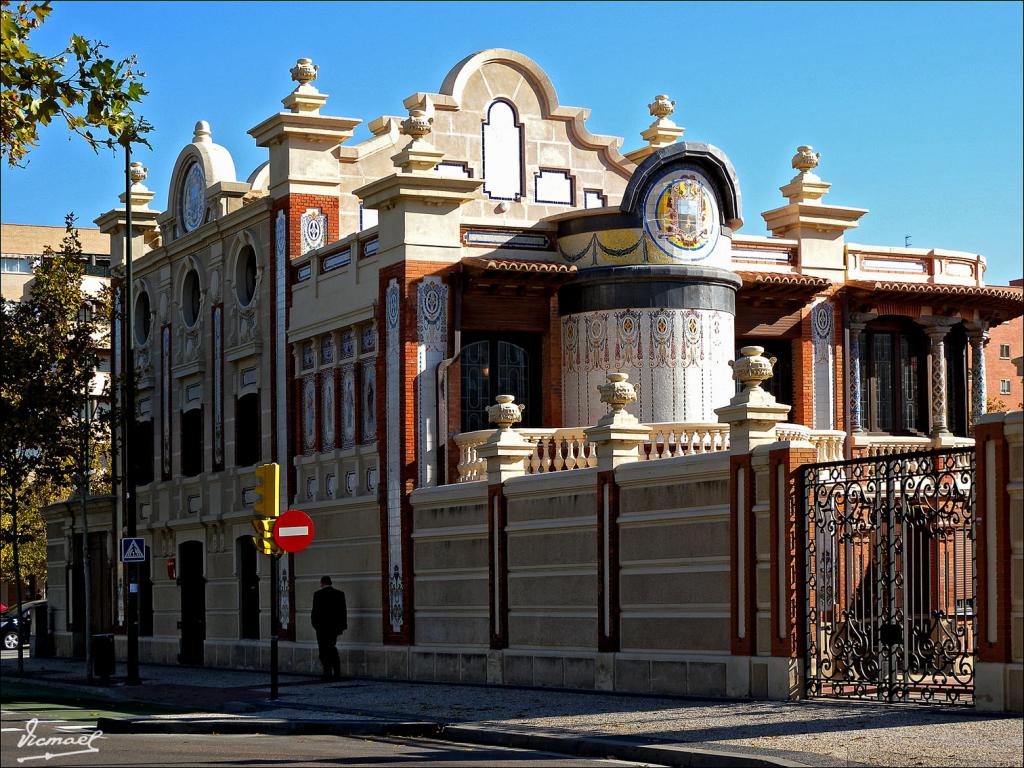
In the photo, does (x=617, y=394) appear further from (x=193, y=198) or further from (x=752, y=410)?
(x=193, y=198)

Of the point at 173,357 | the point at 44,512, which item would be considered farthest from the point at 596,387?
the point at 44,512

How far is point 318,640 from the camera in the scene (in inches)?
1170

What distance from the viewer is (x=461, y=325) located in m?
29.2

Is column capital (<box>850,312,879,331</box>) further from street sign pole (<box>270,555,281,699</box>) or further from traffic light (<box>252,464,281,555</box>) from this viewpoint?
street sign pole (<box>270,555,281,699</box>)

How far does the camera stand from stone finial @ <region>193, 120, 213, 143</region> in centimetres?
3734

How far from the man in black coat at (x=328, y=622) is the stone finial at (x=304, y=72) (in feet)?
29.3

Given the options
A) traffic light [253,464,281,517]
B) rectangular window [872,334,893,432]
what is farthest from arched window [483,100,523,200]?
traffic light [253,464,281,517]

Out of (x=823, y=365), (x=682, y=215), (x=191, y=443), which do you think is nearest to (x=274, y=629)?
(x=682, y=215)

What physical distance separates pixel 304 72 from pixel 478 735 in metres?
16.7

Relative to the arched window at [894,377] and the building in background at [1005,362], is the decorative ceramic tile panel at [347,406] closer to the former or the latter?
the arched window at [894,377]

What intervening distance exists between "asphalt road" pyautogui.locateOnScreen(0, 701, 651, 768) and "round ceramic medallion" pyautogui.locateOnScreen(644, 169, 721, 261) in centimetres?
1210

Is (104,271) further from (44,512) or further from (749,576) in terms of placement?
(749,576)

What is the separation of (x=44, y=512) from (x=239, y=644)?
12398 millimetres

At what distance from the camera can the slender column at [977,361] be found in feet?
106
